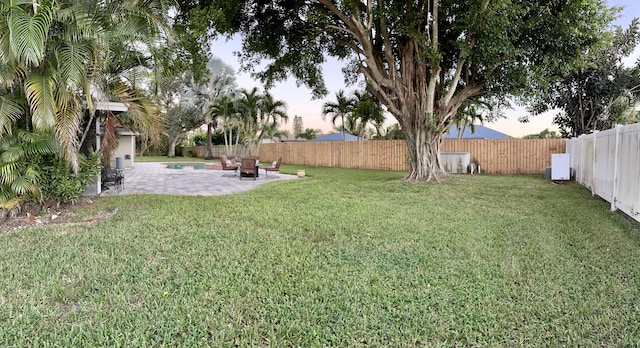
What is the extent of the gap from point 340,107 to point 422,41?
1369cm

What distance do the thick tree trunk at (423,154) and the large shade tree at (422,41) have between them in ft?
0.11

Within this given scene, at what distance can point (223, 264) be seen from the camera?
3.74 meters

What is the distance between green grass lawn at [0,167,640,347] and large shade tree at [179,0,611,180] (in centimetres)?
588

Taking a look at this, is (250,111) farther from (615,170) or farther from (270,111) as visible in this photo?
(615,170)

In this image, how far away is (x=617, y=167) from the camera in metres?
6.36

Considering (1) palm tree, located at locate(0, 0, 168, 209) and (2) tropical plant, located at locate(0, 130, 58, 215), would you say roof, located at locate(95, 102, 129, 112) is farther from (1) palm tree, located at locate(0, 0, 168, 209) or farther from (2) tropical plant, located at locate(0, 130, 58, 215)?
(2) tropical plant, located at locate(0, 130, 58, 215)

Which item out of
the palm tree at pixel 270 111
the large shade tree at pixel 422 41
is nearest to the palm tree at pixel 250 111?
the palm tree at pixel 270 111

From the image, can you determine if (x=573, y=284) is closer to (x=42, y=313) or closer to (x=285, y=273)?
(x=285, y=273)

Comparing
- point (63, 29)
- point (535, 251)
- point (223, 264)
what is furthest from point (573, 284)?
point (63, 29)

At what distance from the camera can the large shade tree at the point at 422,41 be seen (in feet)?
31.7

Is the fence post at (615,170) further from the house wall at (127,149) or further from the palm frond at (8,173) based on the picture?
the house wall at (127,149)

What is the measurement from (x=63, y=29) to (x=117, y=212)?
321 centimetres

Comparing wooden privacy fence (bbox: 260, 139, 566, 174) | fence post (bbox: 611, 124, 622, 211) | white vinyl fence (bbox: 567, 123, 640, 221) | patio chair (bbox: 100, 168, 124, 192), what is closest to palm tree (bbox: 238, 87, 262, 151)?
wooden privacy fence (bbox: 260, 139, 566, 174)

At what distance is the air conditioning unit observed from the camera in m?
16.7
